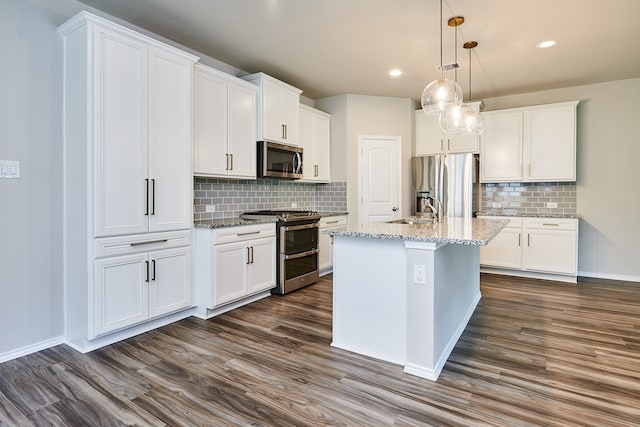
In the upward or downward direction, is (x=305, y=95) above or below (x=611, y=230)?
above

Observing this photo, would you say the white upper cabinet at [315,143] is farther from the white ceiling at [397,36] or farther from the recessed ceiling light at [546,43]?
the recessed ceiling light at [546,43]

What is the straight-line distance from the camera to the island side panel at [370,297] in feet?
7.84

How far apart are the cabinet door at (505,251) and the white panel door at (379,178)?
1.42 meters

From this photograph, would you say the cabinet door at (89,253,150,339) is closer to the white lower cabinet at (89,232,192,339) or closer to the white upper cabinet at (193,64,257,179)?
the white lower cabinet at (89,232,192,339)

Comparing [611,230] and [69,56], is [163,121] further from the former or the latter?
[611,230]

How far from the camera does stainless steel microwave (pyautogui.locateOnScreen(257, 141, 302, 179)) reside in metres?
4.09

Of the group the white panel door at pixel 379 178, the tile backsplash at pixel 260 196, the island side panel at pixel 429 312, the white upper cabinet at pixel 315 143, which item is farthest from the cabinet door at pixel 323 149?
the island side panel at pixel 429 312

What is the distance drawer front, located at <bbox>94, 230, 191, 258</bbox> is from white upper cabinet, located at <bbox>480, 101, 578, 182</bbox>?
433cm

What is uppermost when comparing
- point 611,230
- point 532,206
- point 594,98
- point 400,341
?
point 594,98

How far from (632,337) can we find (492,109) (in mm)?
3693

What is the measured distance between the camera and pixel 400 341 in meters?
2.39

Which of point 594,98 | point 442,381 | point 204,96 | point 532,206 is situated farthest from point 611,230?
point 204,96

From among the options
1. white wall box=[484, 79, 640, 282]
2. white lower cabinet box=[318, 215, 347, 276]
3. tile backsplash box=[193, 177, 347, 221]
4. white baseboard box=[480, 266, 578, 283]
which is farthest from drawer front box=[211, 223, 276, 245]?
white wall box=[484, 79, 640, 282]

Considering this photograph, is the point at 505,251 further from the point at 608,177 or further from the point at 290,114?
the point at 290,114
